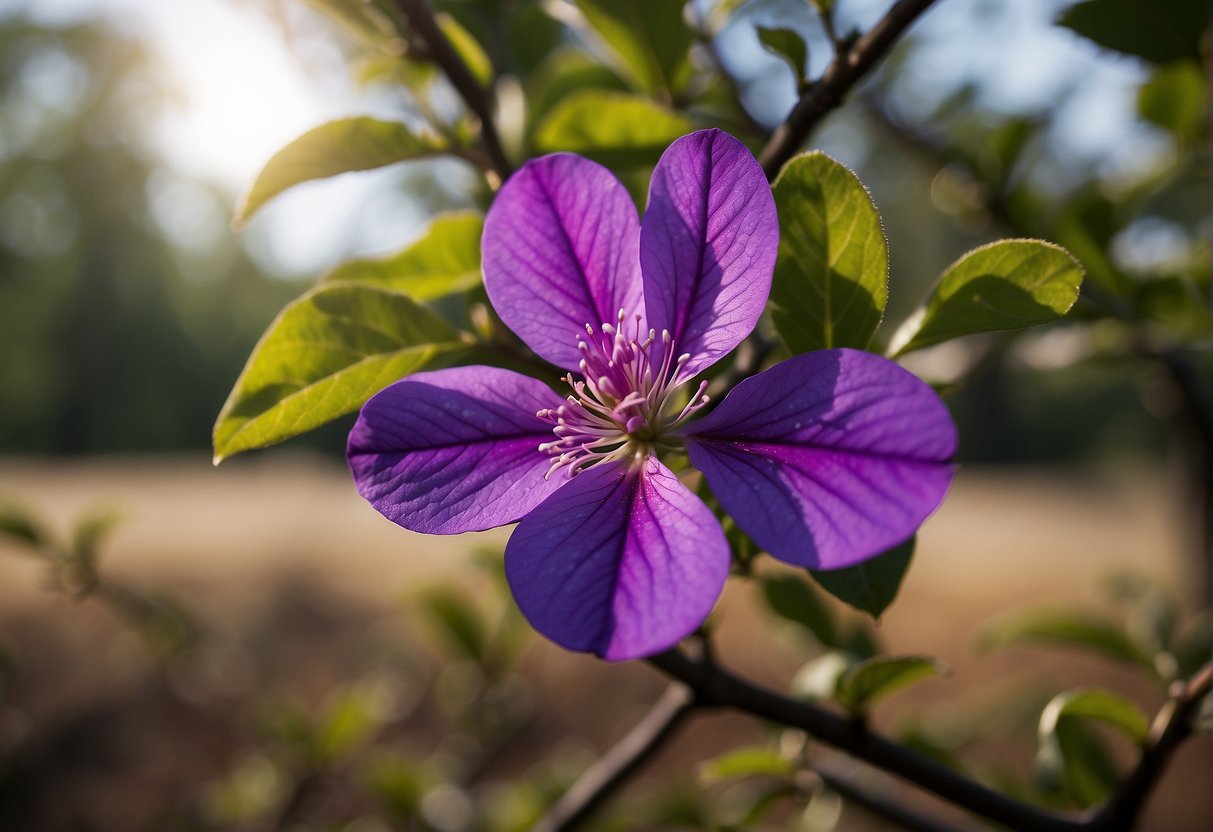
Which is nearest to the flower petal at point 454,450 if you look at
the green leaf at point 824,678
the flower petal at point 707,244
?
the flower petal at point 707,244

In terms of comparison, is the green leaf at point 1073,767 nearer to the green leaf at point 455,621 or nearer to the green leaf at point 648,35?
the green leaf at point 648,35

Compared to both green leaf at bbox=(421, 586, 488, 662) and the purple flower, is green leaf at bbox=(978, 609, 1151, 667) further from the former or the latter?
green leaf at bbox=(421, 586, 488, 662)

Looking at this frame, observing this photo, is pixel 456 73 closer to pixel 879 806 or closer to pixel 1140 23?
pixel 1140 23

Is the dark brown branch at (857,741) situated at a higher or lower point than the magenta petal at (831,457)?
lower

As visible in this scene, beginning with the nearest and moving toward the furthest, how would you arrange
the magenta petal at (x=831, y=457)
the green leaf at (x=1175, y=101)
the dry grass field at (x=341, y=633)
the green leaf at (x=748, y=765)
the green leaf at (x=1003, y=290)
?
the magenta petal at (x=831, y=457), the green leaf at (x=1003, y=290), the green leaf at (x=748, y=765), the green leaf at (x=1175, y=101), the dry grass field at (x=341, y=633)

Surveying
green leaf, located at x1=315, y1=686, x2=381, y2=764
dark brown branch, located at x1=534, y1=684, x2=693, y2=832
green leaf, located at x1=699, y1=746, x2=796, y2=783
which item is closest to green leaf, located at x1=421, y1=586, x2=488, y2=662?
green leaf, located at x1=315, y1=686, x2=381, y2=764

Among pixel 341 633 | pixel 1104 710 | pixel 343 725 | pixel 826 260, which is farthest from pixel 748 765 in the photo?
pixel 341 633
